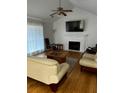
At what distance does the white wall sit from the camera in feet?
23.3

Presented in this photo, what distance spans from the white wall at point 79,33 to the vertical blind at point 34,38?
1456mm

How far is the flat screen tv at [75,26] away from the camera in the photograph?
7.27m

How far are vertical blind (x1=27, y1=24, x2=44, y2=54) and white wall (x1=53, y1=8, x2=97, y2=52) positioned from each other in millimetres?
1456

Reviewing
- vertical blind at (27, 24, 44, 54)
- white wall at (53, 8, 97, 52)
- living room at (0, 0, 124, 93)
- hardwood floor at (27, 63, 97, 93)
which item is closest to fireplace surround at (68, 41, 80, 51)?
white wall at (53, 8, 97, 52)

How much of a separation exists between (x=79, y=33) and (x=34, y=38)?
2.88 meters

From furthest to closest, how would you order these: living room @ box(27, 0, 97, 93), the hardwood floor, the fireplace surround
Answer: the fireplace surround → living room @ box(27, 0, 97, 93) → the hardwood floor

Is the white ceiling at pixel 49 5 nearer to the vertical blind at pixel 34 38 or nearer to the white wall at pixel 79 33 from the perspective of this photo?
the vertical blind at pixel 34 38

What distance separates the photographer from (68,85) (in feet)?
9.66

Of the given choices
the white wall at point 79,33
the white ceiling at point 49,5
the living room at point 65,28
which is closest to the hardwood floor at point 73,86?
the living room at point 65,28

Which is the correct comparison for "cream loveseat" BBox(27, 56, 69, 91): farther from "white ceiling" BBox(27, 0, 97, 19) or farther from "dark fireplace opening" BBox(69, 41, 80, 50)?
"dark fireplace opening" BBox(69, 41, 80, 50)
